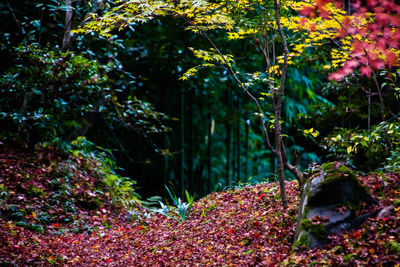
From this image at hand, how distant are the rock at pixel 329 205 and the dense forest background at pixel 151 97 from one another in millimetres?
654

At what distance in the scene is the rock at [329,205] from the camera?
2.87 m

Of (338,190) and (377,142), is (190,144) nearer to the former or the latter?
(377,142)

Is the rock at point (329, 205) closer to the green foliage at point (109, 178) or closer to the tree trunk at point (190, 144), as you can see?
the green foliage at point (109, 178)

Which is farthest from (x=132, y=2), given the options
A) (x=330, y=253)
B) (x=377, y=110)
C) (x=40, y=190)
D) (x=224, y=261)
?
(x=377, y=110)

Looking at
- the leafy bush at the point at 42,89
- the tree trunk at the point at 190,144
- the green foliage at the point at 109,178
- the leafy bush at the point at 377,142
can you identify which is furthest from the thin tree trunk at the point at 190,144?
the leafy bush at the point at 377,142

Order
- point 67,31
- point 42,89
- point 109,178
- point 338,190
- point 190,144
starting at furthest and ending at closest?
point 190,144 → point 109,178 → point 67,31 → point 42,89 → point 338,190

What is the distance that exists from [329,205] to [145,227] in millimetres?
2979

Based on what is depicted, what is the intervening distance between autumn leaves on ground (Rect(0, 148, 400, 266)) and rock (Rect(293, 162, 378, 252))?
0.29ft

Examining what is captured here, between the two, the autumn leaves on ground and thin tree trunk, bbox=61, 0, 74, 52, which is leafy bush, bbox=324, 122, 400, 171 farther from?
thin tree trunk, bbox=61, 0, 74, 52

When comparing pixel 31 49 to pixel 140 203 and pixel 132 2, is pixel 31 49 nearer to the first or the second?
pixel 132 2

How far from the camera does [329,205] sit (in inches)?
119

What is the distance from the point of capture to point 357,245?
2.62m

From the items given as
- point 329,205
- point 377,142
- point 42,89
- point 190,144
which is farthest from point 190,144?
point 329,205

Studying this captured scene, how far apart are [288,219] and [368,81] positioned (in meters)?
2.75
